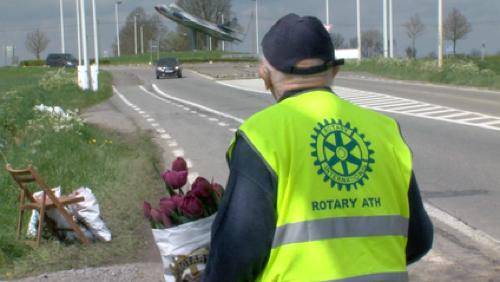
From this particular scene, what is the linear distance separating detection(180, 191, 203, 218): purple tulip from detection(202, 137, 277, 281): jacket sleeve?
1.43 feet

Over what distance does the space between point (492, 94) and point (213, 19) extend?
9241cm

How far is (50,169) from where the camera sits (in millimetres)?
12203

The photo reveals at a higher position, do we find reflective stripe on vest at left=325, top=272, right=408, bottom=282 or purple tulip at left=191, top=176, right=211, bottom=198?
purple tulip at left=191, top=176, right=211, bottom=198

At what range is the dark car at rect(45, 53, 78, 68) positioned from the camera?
286ft

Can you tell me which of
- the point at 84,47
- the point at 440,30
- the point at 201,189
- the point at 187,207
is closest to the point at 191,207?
the point at 187,207

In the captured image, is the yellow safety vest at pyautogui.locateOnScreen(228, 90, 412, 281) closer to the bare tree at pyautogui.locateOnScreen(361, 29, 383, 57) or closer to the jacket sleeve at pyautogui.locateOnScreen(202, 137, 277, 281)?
the jacket sleeve at pyautogui.locateOnScreen(202, 137, 277, 281)

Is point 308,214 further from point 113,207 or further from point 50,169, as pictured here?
point 50,169

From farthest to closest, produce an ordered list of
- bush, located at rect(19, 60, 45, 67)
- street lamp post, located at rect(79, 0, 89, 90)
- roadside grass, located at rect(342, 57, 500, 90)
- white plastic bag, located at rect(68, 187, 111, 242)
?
1. bush, located at rect(19, 60, 45, 67)
2. roadside grass, located at rect(342, 57, 500, 90)
3. street lamp post, located at rect(79, 0, 89, 90)
4. white plastic bag, located at rect(68, 187, 111, 242)

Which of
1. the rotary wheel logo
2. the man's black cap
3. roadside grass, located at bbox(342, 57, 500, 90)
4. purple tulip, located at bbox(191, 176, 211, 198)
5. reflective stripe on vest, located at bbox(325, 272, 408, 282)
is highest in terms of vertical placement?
the man's black cap

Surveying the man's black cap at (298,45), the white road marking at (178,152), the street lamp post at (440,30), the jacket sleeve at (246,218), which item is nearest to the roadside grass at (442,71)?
the street lamp post at (440,30)

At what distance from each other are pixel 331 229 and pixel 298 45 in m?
0.55

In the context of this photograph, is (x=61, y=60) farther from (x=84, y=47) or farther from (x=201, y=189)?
(x=201, y=189)

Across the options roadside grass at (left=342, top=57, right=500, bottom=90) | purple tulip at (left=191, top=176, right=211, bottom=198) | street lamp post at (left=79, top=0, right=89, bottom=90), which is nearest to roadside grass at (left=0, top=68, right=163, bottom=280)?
purple tulip at (left=191, top=176, right=211, bottom=198)

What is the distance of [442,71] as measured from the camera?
4300 cm
